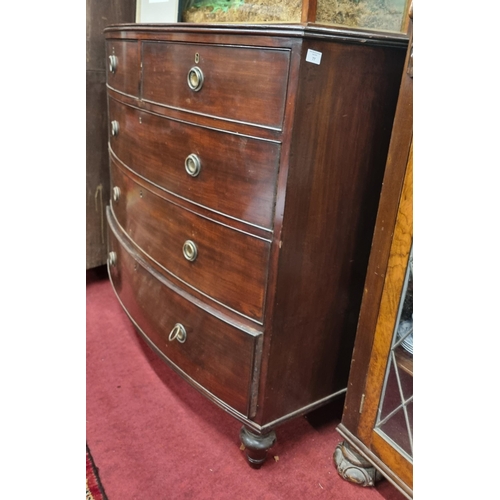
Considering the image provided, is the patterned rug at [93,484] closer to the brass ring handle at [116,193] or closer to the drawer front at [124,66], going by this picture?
the brass ring handle at [116,193]

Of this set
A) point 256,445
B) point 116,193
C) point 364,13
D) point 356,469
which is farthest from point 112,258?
point 364,13

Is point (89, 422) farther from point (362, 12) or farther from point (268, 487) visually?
point (362, 12)

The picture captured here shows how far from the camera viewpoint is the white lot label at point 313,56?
92 centimetres

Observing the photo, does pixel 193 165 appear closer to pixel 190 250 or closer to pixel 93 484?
pixel 190 250

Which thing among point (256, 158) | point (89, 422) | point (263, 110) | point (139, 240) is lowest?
point (89, 422)

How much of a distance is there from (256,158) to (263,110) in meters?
0.10

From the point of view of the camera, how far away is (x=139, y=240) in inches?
61.1

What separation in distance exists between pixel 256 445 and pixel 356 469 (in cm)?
29

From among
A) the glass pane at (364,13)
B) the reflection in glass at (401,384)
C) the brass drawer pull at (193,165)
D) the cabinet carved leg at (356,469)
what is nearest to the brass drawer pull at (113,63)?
the brass drawer pull at (193,165)

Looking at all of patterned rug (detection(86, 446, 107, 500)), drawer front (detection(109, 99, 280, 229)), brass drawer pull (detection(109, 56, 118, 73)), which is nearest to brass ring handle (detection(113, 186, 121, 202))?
drawer front (detection(109, 99, 280, 229))

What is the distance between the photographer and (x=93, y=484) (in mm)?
1251

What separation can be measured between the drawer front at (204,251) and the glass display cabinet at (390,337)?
0.27 meters
